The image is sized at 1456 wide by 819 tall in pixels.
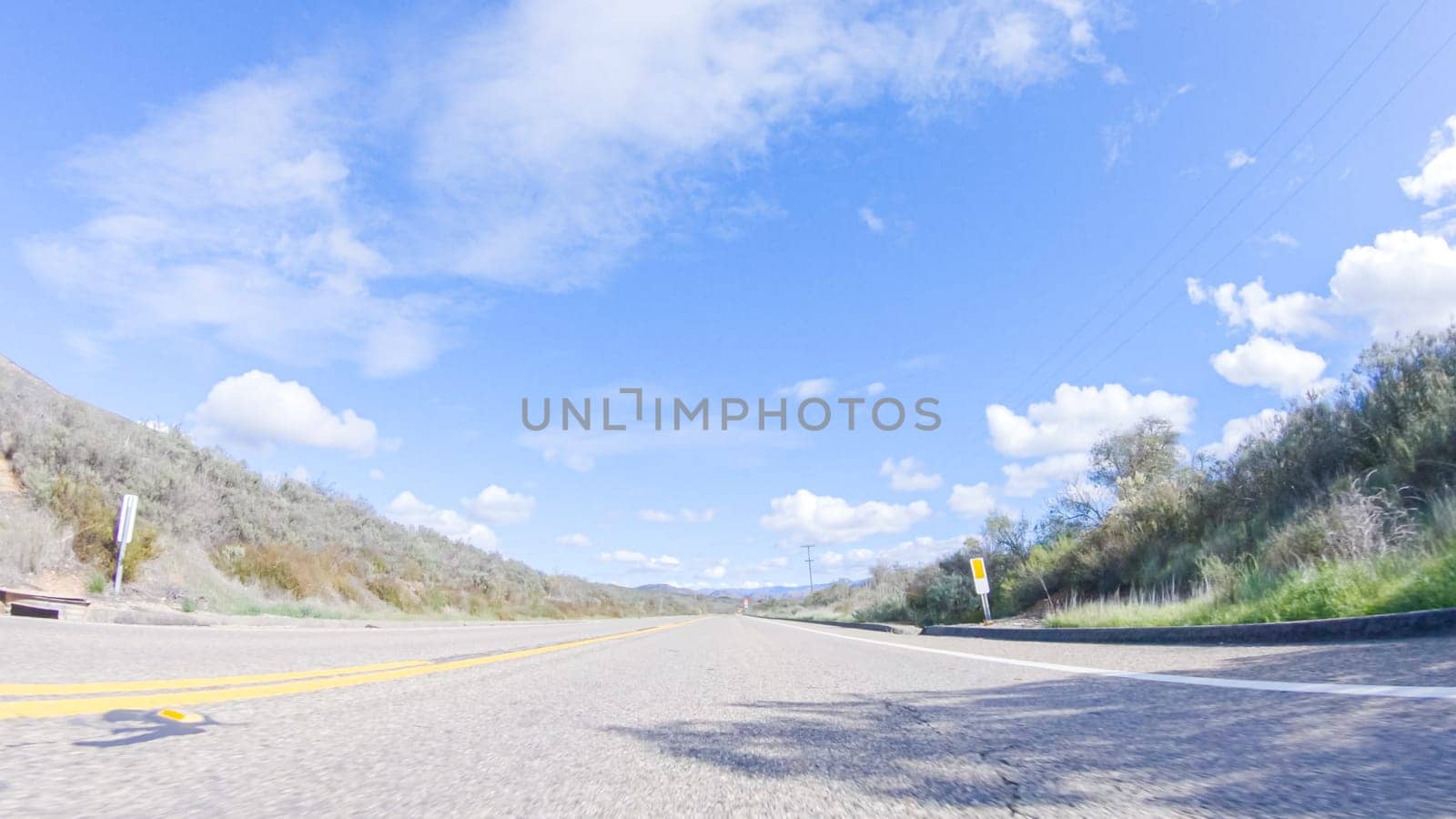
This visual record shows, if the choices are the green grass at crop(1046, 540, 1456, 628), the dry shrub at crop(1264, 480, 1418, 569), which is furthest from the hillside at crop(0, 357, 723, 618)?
the dry shrub at crop(1264, 480, 1418, 569)

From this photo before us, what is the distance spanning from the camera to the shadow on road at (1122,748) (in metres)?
2.14

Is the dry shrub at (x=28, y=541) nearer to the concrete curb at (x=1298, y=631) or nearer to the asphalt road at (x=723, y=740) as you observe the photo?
the asphalt road at (x=723, y=740)

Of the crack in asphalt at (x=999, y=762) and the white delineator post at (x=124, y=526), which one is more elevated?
the white delineator post at (x=124, y=526)

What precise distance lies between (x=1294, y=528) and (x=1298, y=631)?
5.64 m

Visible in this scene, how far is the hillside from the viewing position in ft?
43.1

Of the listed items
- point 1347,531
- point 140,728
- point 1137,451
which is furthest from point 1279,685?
point 1137,451

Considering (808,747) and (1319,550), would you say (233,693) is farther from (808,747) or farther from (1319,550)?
(1319,550)

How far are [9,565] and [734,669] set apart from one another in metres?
12.6

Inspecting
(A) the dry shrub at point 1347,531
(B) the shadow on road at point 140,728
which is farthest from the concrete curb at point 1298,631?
(B) the shadow on road at point 140,728

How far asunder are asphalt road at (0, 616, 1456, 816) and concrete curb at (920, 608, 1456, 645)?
0.68 m

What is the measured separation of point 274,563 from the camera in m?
18.2

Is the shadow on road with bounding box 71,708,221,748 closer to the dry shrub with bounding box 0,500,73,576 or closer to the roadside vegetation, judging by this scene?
the roadside vegetation

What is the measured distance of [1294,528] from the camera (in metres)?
11.0

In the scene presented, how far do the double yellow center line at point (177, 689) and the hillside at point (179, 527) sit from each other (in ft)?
30.9
